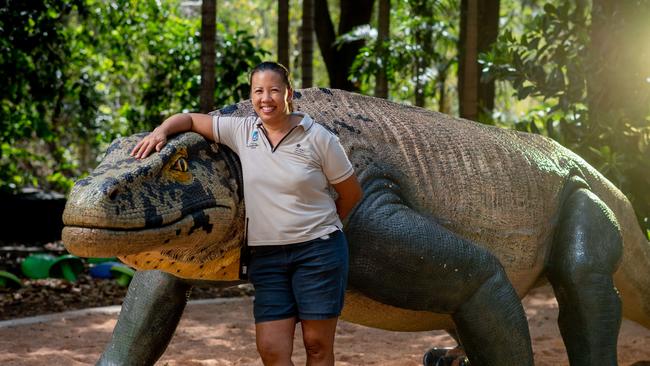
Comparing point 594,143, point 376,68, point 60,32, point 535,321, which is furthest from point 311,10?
point 535,321

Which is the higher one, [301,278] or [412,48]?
[412,48]

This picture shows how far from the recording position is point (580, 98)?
26.8 feet

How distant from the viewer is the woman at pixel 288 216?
122 inches

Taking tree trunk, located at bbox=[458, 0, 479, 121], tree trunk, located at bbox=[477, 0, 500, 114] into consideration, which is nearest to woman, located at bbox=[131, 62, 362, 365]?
tree trunk, located at bbox=[458, 0, 479, 121]

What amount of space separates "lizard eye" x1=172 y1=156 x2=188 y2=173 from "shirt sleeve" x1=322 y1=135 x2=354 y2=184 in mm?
454

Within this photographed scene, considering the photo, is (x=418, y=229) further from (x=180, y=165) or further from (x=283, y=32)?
(x=283, y=32)

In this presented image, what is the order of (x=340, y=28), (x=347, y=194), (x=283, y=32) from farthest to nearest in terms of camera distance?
(x=340, y=28), (x=283, y=32), (x=347, y=194)

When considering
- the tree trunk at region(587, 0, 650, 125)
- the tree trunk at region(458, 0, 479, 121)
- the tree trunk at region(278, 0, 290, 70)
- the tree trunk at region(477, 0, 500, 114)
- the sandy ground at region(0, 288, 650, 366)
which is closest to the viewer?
the sandy ground at region(0, 288, 650, 366)

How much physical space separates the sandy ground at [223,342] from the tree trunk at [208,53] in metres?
1.76

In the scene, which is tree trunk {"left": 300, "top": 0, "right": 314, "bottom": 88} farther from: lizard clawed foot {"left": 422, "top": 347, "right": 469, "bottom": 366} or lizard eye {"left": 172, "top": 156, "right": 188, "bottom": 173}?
lizard eye {"left": 172, "top": 156, "right": 188, "bottom": 173}

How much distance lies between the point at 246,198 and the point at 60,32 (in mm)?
6795

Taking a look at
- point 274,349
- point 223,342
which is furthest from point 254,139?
point 223,342

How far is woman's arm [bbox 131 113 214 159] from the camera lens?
9.95 feet

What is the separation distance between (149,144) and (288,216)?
50 cm
